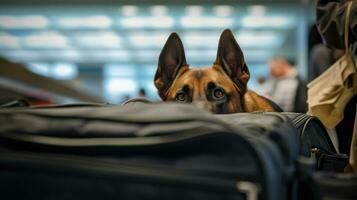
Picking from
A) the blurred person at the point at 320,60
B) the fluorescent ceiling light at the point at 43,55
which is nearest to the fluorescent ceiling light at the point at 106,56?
the fluorescent ceiling light at the point at 43,55

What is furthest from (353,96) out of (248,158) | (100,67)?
(100,67)

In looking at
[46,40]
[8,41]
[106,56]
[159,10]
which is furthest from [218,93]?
[106,56]

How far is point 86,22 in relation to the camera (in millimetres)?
10484

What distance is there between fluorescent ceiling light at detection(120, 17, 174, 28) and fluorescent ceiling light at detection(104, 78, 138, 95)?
5179mm

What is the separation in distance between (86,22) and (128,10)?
1.72m

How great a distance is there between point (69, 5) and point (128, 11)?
4.01 feet

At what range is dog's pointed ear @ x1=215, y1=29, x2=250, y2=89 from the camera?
4.75 feet

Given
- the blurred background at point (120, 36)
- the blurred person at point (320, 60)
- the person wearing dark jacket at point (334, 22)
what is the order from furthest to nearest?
the blurred background at point (120, 36) < the blurred person at point (320, 60) < the person wearing dark jacket at point (334, 22)

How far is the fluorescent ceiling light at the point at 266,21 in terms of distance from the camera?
978 centimetres

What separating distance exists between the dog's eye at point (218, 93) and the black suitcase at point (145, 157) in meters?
0.65

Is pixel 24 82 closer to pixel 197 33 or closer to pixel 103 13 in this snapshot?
pixel 103 13

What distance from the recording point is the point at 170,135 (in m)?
0.62

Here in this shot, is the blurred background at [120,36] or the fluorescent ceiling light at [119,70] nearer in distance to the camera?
the blurred background at [120,36]

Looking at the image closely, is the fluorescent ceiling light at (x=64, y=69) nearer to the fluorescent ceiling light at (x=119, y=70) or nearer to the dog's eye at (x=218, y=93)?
the fluorescent ceiling light at (x=119, y=70)
